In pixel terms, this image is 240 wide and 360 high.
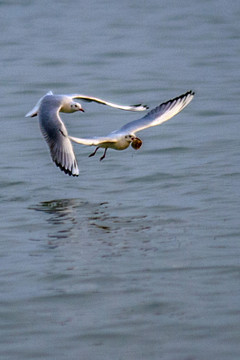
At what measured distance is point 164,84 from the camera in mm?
16891

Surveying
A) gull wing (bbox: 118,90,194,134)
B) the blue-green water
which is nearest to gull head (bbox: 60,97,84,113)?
gull wing (bbox: 118,90,194,134)

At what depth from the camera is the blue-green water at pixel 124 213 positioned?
266 inches

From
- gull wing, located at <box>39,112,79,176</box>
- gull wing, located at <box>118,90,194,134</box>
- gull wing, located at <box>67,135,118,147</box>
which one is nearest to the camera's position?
gull wing, located at <box>67,135,118,147</box>

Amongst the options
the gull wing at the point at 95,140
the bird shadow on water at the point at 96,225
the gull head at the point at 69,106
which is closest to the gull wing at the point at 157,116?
the gull wing at the point at 95,140

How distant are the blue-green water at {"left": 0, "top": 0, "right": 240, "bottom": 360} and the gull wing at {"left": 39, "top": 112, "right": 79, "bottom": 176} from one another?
1.66 ft

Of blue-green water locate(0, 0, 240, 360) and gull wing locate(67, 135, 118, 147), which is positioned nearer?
blue-green water locate(0, 0, 240, 360)

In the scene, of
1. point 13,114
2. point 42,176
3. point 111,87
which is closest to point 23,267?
point 42,176

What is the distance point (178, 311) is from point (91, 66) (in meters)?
12.1

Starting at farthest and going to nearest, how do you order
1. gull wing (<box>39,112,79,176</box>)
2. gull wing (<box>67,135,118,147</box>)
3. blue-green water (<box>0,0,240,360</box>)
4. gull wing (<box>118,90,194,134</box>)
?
gull wing (<box>118,90,194,134</box>) < gull wing (<box>39,112,79,176</box>) < gull wing (<box>67,135,118,147</box>) < blue-green water (<box>0,0,240,360</box>)

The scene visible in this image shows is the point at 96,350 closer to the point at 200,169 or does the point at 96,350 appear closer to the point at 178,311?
the point at 178,311

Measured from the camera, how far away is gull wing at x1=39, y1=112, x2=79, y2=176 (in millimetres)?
9906

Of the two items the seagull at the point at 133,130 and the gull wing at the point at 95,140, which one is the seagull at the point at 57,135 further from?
the gull wing at the point at 95,140

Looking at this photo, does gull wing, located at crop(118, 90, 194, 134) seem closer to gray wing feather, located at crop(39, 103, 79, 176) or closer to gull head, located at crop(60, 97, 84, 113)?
gull head, located at crop(60, 97, 84, 113)

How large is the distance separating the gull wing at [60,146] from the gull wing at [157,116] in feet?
2.30
